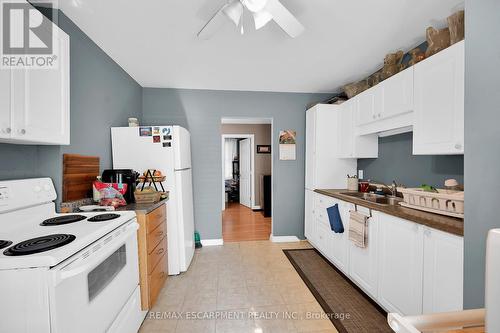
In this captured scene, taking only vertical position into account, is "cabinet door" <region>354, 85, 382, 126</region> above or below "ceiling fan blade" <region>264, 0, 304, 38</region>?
below

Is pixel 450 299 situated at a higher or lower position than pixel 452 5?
lower

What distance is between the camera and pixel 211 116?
130 inches

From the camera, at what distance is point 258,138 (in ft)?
19.2

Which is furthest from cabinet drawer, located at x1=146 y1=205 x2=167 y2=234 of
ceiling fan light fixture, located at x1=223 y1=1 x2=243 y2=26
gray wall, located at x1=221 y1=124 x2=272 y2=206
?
gray wall, located at x1=221 y1=124 x2=272 y2=206

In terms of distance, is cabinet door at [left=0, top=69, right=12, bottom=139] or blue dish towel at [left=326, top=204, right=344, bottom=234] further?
blue dish towel at [left=326, top=204, right=344, bottom=234]

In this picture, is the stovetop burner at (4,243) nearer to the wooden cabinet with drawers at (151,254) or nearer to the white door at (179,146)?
the wooden cabinet with drawers at (151,254)

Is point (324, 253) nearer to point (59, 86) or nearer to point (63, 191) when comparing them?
point (63, 191)

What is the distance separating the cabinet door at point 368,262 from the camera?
184 cm

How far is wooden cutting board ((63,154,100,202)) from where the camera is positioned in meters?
1.69

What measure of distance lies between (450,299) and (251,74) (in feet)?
9.03

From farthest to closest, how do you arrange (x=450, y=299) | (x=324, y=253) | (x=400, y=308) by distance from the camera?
(x=324, y=253) → (x=400, y=308) → (x=450, y=299)

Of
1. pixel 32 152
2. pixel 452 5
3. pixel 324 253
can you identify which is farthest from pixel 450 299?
pixel 32 152

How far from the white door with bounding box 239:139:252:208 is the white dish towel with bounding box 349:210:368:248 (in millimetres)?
3939

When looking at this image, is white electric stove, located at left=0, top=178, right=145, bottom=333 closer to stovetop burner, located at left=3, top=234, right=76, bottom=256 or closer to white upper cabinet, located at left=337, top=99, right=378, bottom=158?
stovetop burner, located at left=3, top=234, right=76, bottom=256
